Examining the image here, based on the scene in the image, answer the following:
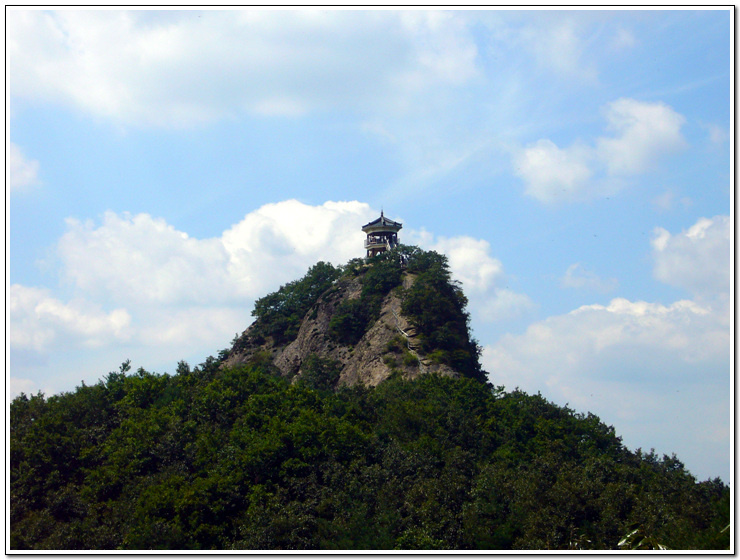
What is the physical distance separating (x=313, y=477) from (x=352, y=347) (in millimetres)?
28333

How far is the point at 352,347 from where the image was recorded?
191 ft

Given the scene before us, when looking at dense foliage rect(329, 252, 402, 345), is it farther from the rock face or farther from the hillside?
the hillside

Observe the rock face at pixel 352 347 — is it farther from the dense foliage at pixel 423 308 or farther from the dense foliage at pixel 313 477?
the dense foliage at pixel 313 477

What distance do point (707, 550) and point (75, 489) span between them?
80.9 ft

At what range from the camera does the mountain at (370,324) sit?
173ft

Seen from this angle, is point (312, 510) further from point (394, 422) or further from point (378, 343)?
point (378, 343)

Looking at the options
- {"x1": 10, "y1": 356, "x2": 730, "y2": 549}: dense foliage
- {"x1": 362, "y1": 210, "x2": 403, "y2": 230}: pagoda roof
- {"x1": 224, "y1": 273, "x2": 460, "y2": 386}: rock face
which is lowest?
{"x1": 10, "y1": 356, "x2": 730, "y2": 549}: dense foliage

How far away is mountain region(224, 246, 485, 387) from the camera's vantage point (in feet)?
173

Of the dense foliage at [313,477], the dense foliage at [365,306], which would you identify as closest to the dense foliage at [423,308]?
the dense foliage at [365,306]

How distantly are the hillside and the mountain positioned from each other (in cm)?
494

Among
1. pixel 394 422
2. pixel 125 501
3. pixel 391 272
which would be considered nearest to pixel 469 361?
pixel 391 272

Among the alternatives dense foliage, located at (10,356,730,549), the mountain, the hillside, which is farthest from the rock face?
dense foliage, located at (10,356,730,549)

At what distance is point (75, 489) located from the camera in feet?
99.5

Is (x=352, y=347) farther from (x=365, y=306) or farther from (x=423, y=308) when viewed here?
(x=423, y=308)
